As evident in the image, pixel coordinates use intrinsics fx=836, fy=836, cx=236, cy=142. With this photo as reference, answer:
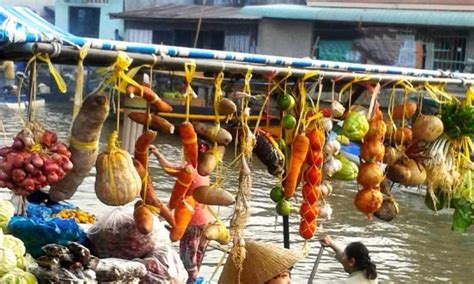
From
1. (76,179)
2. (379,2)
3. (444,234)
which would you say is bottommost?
(444,234)

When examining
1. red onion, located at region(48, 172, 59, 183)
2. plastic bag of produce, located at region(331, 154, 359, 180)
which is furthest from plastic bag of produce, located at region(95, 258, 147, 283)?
plastic bag of produce, located at region(331, 154, 359, 180)

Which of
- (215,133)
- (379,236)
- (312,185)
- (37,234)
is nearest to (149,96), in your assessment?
(215,133)

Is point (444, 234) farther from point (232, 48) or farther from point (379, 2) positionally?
point (232, 48)

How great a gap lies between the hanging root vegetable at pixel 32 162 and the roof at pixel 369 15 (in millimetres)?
18309

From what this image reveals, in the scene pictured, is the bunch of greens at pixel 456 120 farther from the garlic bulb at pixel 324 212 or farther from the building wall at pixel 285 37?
the building wall at pixel 285 37

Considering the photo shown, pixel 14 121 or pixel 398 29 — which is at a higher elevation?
pixel 398 29

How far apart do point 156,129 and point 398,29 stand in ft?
65.0

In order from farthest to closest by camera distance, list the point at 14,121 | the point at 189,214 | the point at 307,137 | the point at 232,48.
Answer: the point at 232,48
the point at 14,121
the point at 307,137
the point at 189,214

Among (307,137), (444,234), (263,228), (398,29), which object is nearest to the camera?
(307,137)

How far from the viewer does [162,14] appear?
27.5 meters

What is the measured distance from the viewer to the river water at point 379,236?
9430 millimetres

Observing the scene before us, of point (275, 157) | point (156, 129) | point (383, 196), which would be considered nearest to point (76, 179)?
point (156, 129)

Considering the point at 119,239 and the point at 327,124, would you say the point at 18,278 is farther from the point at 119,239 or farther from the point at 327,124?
the point at 327,124

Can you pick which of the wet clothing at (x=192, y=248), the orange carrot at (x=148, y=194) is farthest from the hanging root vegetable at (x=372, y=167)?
the orange carrot at (x=148, y=194)
